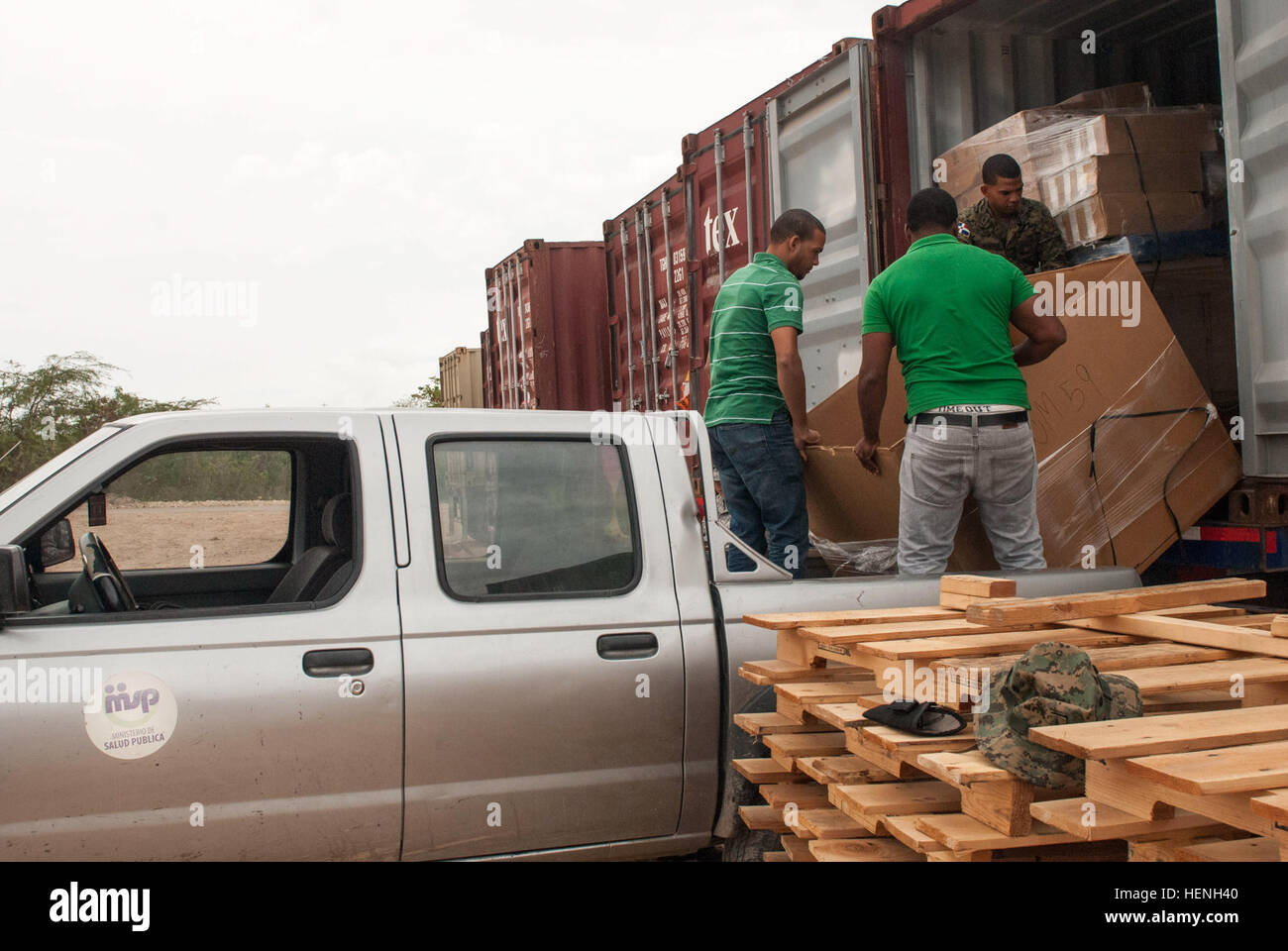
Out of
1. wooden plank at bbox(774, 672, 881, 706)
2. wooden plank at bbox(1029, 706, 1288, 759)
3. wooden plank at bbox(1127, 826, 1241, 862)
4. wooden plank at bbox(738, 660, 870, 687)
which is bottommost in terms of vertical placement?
wooden plank at bbox(1127, 826, 1241, 862)

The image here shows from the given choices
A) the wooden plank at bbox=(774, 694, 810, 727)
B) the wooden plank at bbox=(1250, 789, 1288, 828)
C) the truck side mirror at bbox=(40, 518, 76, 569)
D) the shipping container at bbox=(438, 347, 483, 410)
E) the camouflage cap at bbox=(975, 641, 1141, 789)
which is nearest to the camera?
the wooden plank at bbox=(1250, 789, 1288, 828)

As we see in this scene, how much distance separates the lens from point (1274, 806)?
176 cm

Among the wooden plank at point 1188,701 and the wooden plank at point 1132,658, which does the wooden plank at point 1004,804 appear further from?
the wooden plank at point 1188,701

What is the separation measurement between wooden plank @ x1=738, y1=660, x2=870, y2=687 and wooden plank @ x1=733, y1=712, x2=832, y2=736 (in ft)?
0.33

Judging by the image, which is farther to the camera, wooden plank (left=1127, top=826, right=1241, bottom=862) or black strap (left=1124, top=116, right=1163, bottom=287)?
black strap (left=1124, top=116, right=1163, bottom=287)

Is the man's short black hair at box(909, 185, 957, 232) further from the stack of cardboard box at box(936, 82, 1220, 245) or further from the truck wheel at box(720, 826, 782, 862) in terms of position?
the truck wheel at box(720, 826, 782, 862)

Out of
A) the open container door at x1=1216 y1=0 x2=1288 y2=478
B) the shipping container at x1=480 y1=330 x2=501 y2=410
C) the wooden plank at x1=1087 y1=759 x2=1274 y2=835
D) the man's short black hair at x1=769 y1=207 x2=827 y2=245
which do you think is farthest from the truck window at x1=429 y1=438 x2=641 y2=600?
the shipping container at x1=480 y1=330 x2=501 y2=410

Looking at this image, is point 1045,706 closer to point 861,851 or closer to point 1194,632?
point 861,851

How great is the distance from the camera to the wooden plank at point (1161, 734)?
6.63 feet

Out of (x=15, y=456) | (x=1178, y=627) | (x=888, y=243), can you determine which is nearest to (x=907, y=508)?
(x=1178, y=627)

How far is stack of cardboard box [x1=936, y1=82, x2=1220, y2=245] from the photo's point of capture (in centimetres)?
472

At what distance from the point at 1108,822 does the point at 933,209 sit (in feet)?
8.87

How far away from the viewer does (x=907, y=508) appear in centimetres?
402

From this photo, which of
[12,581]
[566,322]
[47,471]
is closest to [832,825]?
[12,581]
